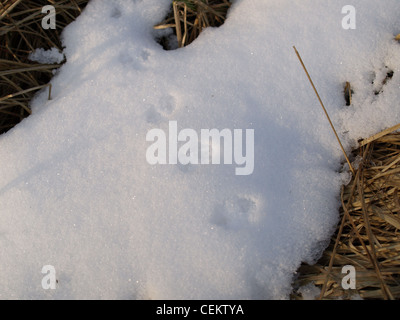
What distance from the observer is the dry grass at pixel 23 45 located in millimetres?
1394

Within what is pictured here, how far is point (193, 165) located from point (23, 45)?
0.96 m

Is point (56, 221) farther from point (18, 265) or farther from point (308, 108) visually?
point (308, 108)

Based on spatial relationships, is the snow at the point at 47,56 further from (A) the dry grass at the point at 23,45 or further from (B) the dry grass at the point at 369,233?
(B) the dry grass at the point at 369,233

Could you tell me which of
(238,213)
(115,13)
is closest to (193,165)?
(238,213)

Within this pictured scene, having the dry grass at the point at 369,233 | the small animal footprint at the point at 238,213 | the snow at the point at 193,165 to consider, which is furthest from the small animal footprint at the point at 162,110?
the dry grass at the point at 369,233

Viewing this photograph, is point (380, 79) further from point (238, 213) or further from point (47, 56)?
point (47, 56)

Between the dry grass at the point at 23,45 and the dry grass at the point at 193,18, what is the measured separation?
420 millimetres

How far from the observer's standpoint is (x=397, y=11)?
1.36 meters

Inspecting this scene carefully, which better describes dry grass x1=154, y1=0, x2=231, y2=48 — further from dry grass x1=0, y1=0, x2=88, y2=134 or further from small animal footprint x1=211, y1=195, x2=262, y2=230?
small animal footprint x1=211, y1=195, x2=262, y2=230

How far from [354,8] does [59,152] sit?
4.26ft

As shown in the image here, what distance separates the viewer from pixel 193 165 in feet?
4.13

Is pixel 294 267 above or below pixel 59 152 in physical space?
below
